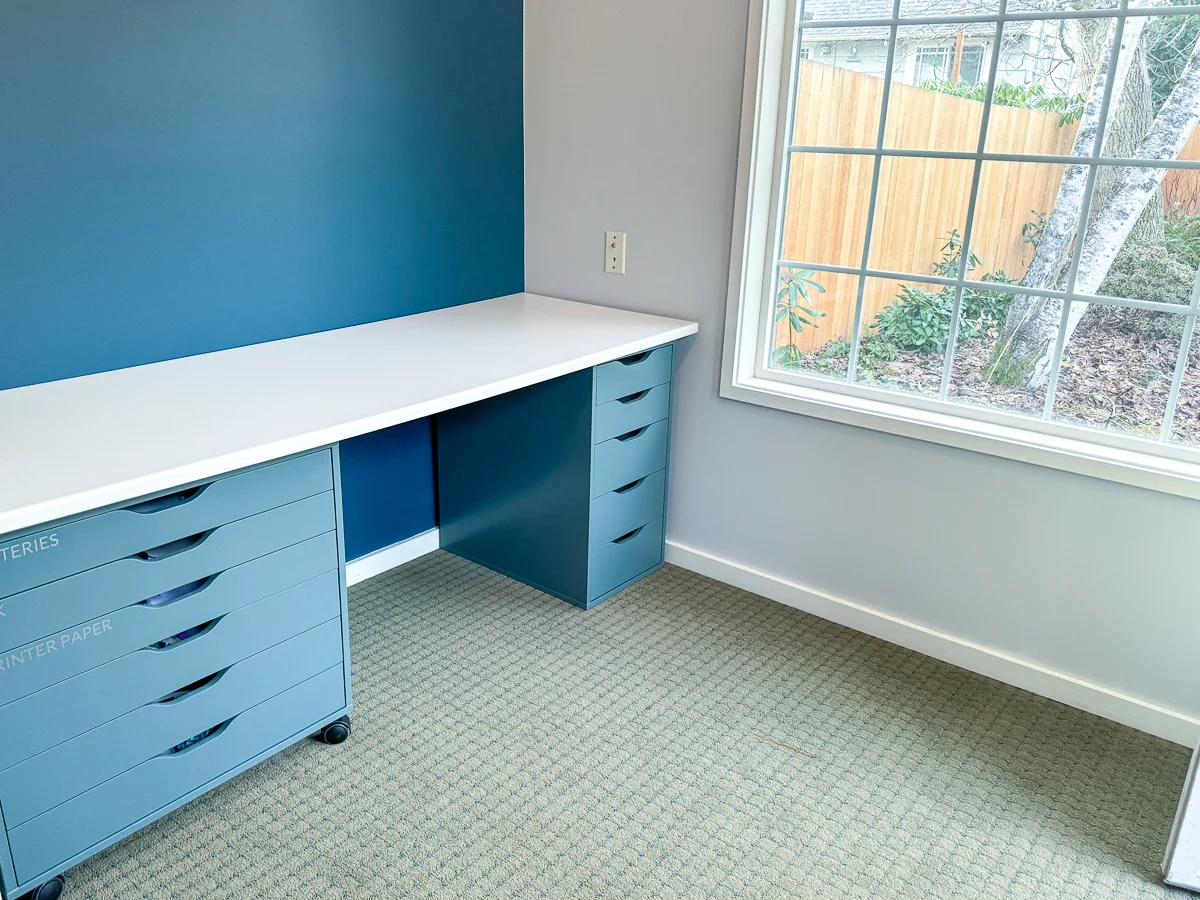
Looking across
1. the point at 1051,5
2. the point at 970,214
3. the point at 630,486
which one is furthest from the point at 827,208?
the point at 630,486

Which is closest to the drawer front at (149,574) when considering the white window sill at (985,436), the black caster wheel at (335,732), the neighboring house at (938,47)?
the black caster wheel at (335,732)

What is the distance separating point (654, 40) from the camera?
2.46 metres

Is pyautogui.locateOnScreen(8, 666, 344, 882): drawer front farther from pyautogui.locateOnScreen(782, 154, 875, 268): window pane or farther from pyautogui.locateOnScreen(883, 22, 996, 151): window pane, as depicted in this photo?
pyautogui.locateOnScreen(883, 22, 996, 151): window pane

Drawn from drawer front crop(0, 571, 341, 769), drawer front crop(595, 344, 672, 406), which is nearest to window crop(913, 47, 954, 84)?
drawer front crop(595, 344, 672, 406)

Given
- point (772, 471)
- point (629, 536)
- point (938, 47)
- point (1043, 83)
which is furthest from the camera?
point (629, 536)

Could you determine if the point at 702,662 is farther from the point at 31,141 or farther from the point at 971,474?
the point at 31,141

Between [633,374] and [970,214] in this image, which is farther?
[633,374]

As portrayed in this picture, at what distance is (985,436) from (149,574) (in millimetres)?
1722

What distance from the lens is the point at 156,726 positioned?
162 centimetres

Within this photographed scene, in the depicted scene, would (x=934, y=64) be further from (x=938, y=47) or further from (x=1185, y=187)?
(x=1185, y=187)

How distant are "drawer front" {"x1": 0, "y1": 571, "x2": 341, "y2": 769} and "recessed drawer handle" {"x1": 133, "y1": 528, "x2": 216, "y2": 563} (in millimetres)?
156

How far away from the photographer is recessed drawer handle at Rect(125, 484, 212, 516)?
150 cm

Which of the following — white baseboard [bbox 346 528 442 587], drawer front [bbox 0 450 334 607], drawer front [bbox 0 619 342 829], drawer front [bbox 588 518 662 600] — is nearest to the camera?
drawer front [bbox 0 450 334 607]

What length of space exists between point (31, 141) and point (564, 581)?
1548 millimetres
